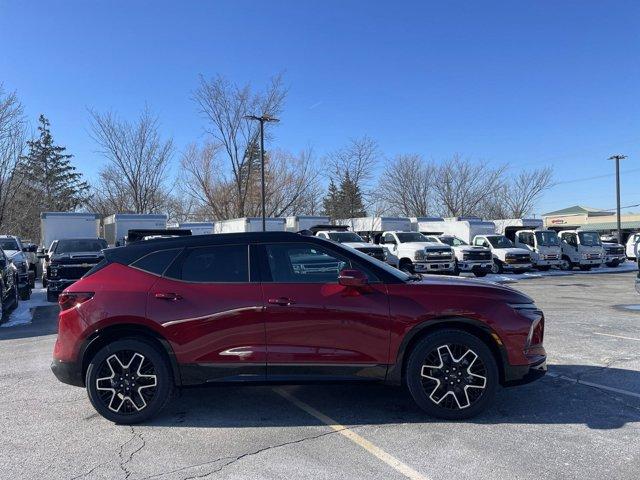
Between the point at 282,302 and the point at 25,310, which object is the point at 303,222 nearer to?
the point at 25,310

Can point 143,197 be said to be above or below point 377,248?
above

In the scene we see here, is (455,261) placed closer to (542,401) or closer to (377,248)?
(377,248)

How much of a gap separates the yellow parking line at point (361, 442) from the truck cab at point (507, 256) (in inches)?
805

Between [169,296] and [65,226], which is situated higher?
[65,226]

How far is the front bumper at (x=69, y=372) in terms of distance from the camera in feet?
14.9

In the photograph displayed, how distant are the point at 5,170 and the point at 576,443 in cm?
2730

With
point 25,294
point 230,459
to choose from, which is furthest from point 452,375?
point 25,294

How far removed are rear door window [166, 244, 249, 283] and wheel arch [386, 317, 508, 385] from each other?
152 cm

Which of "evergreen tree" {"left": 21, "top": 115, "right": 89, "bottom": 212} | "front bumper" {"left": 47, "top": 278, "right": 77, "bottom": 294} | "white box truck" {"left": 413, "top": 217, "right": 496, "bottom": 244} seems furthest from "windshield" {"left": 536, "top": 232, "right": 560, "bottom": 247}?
"evergreen tree" {"left": 21, "top": 115, "right": 89, "bottom": 212}

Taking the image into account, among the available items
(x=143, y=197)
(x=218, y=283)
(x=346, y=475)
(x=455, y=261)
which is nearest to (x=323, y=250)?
(x=218, y=283)

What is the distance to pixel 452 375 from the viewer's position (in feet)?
14.6

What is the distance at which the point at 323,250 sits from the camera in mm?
4766

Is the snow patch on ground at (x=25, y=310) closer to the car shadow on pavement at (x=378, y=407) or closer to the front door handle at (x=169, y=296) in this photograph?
the car shadow on pavement at (x=378, y=407)

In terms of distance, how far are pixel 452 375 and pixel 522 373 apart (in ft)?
2.04
